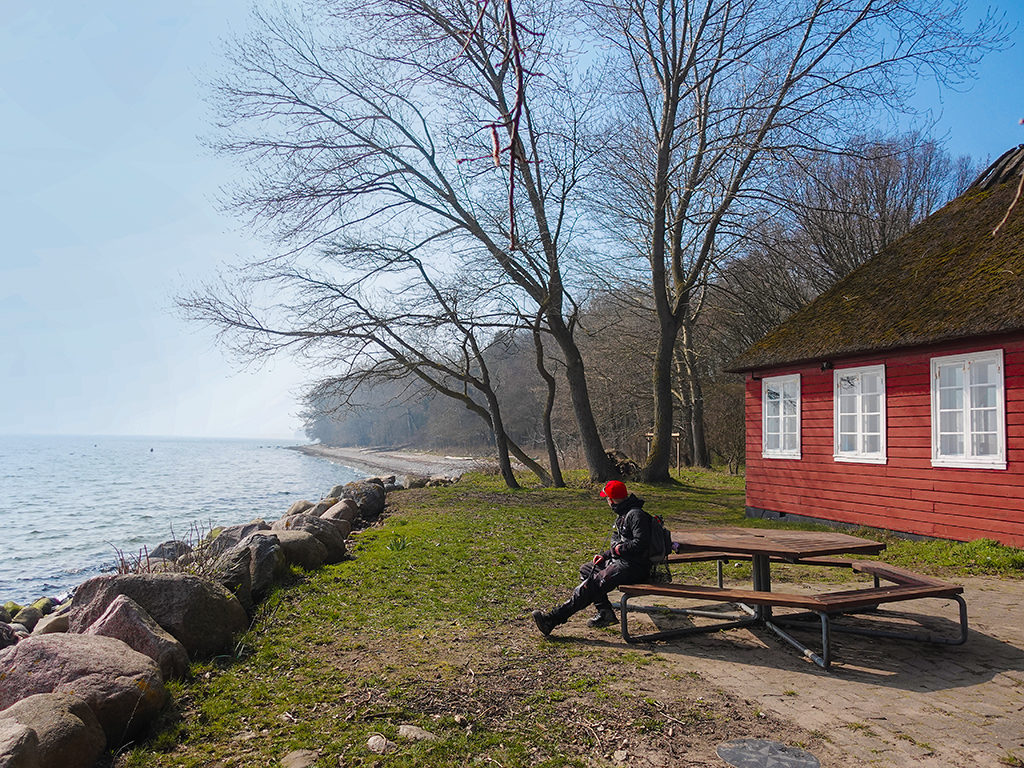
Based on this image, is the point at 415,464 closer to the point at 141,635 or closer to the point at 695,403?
the point at 695,403

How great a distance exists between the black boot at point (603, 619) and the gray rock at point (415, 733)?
2.82 m

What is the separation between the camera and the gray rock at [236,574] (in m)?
7.39

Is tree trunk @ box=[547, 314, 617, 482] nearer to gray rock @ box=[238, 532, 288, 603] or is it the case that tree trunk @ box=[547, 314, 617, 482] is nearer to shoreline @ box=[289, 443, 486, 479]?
shoreline @ box=[289, 443, 486, 479]

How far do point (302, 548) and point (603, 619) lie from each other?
442 centimetres

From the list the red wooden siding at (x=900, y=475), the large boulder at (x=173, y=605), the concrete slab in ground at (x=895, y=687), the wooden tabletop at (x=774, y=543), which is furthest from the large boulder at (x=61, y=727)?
the red wooden siding at (x=900, y=475)

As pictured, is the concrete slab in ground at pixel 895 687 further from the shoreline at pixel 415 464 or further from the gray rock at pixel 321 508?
the shoreline at pixel 415 464

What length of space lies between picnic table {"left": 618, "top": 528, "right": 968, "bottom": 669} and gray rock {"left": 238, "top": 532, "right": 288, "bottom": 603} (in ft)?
13.4

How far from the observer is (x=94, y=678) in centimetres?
466

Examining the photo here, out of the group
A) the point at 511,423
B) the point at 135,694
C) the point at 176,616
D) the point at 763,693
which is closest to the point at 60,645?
the point at 135,694

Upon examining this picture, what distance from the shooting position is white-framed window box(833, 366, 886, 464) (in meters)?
12.7

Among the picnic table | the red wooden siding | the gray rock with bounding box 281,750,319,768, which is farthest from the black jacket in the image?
the red wooden siding

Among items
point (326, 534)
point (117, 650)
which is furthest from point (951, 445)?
point (117, 650)

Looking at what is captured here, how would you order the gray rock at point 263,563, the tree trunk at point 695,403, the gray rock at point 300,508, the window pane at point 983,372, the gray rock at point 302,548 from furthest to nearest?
the tree trunk at point 695,403 < the gray rock at point 300,508 < the window pane at point 983,372 < the gray rock at point 302,548 < the gray rock at point 263,563

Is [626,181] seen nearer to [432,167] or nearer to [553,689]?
[432,167]
